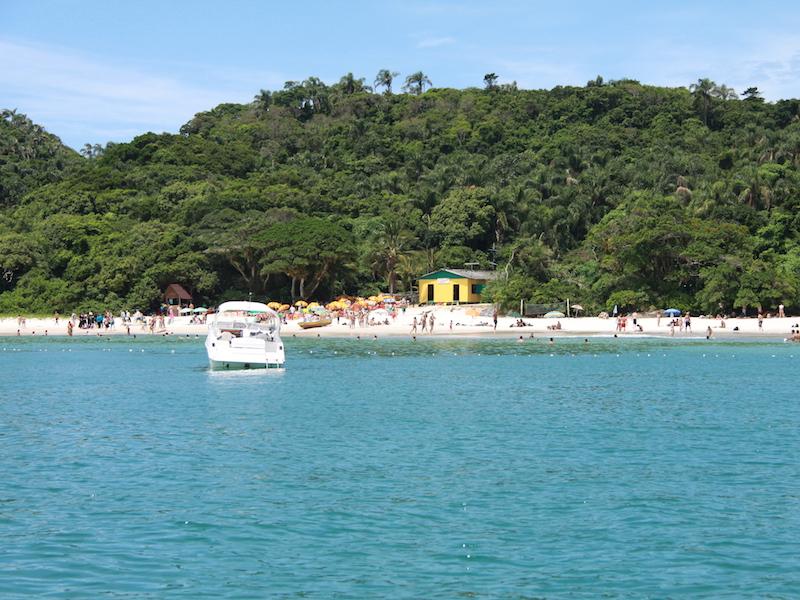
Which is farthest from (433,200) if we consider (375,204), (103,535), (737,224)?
(103,535)

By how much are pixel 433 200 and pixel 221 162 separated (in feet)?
110

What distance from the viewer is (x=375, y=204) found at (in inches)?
3656

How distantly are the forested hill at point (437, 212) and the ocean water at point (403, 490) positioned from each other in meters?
31.8

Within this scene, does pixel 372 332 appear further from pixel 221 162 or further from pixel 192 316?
pixel 221 162

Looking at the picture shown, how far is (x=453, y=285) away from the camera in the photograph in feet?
248

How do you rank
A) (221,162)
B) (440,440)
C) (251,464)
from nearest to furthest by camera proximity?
(251,464) < (440,440) < (221,162)

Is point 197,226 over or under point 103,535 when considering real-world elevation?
over

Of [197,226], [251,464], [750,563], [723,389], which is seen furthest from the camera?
[197,226]

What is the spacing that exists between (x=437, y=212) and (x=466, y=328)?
21.5m

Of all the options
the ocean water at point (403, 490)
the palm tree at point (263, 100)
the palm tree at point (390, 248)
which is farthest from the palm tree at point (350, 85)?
the ocean water at point (403, 490)

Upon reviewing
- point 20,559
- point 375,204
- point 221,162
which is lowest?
point 20,559

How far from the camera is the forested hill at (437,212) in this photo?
6506 cm

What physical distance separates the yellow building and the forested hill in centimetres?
326

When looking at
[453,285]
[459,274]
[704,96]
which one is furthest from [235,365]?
[704,96]
